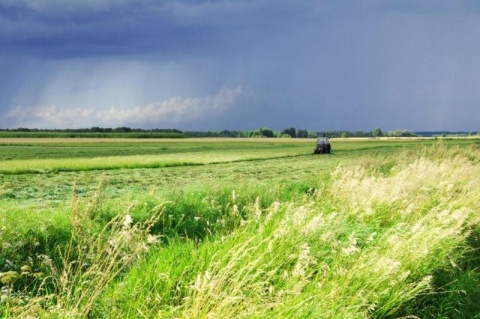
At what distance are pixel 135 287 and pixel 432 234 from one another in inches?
196

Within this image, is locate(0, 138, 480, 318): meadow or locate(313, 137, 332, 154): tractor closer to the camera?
locate(0, 138, 480, 318): meadow

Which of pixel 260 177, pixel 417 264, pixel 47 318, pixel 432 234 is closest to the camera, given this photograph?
pixel 47 318

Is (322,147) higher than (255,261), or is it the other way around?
(255,261)

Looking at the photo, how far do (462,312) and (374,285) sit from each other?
86.2 inches

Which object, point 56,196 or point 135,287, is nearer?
point 135,287

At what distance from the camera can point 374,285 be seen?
21.5 feet

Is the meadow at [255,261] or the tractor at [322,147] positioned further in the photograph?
the tractor at [322,147]

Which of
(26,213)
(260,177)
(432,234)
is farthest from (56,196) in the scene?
(432,234)

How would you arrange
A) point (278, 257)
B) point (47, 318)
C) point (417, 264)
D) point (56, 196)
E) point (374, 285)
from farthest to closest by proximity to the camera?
point (56, 196)
point (417, 264)
point (278, 257)
point (374, 285)
point (47, 318)

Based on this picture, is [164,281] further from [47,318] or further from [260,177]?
[260,177]

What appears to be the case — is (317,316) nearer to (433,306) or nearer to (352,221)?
(433,306)

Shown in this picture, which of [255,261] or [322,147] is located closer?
[255,261]

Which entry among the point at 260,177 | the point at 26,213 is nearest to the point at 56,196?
the point at 26,213

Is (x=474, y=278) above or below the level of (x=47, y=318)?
below
